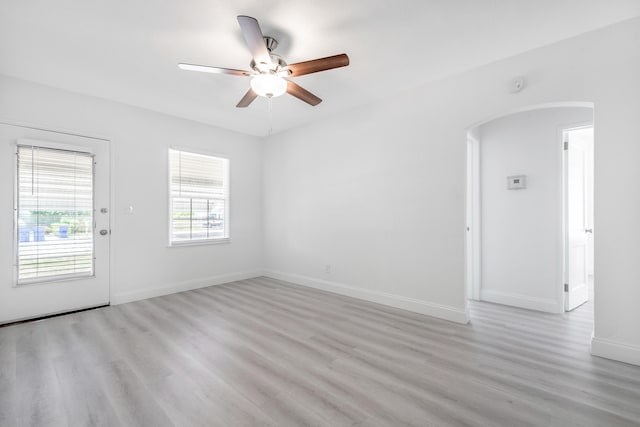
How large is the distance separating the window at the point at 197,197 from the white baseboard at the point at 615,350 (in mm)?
5011

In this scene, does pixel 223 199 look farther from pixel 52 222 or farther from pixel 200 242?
pixel 52 222

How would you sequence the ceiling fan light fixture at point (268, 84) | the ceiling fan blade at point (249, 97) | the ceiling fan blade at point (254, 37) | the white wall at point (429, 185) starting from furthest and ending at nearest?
the ceiling fan blade at point (249, 97), the ceiling fan light fixture at point (268, 84), the white wall at point (429, 185), the ceiling fan blade at point (254, 37)

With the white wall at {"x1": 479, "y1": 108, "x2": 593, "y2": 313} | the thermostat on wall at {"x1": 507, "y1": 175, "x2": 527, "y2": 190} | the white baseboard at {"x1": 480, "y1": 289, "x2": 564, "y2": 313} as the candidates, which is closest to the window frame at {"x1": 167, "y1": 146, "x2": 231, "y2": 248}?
the white wall at {"x1": 479, "y1": 108, "x2": 593, "y2": 313}

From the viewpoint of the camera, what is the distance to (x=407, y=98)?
3674 mm

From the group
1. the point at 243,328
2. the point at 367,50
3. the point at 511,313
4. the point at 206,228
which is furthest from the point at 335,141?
the point at 511,313

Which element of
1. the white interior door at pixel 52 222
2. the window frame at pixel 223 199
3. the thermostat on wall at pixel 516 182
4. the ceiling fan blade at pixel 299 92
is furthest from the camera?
the window frame at pixel 223 199

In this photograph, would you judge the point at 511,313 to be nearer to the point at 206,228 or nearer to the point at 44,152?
the point at 206,228

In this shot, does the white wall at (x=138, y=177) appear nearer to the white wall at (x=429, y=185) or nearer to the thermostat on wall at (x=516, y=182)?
the white wall at (x=429, y=185)

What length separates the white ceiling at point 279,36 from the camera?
220 centimetres

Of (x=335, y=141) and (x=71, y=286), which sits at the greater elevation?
(x=335, y=141)

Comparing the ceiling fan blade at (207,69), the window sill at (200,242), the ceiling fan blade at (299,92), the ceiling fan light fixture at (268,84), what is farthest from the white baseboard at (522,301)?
the window sill at (200,242)

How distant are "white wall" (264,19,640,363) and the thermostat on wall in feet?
3.82

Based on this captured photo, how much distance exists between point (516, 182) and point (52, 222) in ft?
19.5

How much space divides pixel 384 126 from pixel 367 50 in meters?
1.28
